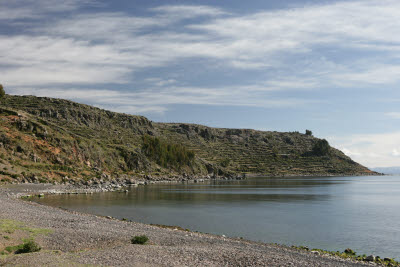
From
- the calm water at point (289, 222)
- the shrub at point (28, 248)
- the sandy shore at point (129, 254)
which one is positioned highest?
the shrub at point (28, 248)

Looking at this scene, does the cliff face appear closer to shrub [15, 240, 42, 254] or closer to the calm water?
Result: the calm water

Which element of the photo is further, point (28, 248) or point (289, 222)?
point (289, 222)

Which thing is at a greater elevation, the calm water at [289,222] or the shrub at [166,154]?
the shrub at [166,154]

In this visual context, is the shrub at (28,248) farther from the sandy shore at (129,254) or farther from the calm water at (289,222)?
the calm water at (289,222)

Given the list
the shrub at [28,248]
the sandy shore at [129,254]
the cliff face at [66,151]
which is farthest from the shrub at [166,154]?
the shrub at [28,248]

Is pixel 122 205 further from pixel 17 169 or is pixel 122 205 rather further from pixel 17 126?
pixel 17 126

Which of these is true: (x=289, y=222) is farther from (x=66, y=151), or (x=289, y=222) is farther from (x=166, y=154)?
(x=166, y=154)

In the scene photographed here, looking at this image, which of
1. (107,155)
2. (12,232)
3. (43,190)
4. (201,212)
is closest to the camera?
(12,232)

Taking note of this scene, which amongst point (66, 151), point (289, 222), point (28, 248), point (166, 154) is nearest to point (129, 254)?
point (28, 248)

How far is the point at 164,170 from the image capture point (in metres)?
169

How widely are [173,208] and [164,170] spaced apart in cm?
10842

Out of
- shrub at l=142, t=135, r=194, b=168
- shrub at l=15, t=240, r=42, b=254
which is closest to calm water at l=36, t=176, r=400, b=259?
shrub at l=15, t=240, r=42, b=254

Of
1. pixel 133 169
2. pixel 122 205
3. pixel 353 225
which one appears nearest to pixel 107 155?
pixel 133 169

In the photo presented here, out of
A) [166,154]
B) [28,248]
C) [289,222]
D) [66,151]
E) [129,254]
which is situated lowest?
[289,222]
